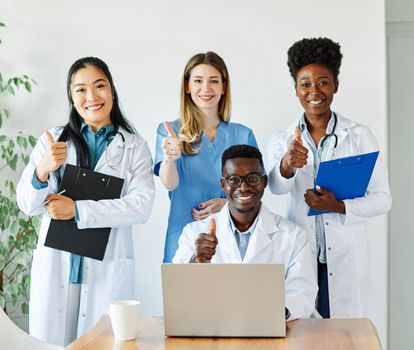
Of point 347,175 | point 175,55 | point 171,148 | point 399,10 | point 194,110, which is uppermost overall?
point 399,10

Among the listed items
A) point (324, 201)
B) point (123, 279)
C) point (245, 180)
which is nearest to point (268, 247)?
point (245, 180)

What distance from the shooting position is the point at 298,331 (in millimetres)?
2184

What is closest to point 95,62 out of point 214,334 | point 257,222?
point 257,222

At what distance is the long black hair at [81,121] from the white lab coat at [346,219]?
2.51 ft

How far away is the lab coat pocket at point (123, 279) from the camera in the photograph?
11.1 ft

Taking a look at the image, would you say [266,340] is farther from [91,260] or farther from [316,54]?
[316,54]

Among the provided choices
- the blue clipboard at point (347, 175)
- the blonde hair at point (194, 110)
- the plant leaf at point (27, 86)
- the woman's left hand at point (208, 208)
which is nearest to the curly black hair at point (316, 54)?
the blonde hair at point (194, 110)

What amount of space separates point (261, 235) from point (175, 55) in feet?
4.45

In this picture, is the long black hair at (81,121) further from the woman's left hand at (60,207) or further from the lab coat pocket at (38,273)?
the lab coat pocket at (38,273)

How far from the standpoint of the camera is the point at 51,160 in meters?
3.27

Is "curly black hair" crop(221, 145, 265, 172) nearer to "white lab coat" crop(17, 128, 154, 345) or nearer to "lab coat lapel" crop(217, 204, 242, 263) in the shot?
"lab coat lapel" crop(217, 204, 242, 263)

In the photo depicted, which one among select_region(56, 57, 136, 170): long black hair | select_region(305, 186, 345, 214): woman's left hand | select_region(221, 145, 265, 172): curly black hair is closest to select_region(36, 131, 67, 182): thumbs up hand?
select_region(56, 57, 136, 170): long black hair

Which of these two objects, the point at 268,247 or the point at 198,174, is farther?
the point at 198,174

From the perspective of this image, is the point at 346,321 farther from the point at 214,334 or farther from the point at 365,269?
the point at 365,269
